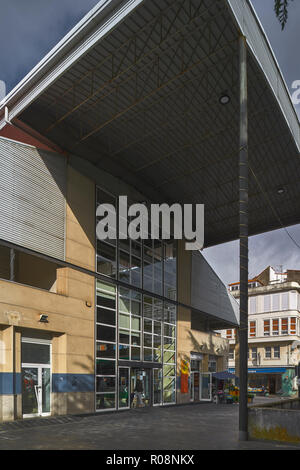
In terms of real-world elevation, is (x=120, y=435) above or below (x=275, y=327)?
above

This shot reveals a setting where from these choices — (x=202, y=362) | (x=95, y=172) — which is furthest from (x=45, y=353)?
(x=202, y=362)

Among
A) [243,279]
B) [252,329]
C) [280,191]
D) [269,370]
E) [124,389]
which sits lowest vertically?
[269,370]

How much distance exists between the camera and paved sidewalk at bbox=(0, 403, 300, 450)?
1119cm

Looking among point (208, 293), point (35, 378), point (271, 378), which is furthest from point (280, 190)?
point (271, 378)

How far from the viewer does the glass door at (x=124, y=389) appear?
2262 centimetres

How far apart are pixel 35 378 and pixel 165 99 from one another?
41.0ft

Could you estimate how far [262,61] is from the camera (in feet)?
57.4

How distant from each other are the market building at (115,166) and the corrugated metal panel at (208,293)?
5.00m

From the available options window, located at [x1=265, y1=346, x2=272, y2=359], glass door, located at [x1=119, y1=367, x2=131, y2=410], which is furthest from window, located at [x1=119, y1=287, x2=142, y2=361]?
window, located at [x1=265, y1=346, x2=272, y2=359]

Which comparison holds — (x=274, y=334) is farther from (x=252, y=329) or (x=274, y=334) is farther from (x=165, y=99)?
(x=165, y=99)

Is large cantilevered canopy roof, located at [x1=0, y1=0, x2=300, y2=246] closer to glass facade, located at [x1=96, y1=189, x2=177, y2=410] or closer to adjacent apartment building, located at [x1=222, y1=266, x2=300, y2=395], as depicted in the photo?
glass facade, located at [x1=96, y1=189, x2=177, y2=410]

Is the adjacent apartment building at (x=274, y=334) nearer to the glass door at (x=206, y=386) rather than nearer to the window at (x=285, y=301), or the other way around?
the window at (x=285, y=301)

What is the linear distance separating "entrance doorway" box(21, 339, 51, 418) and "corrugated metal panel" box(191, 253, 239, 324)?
596 inches

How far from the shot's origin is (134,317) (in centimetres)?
2470
